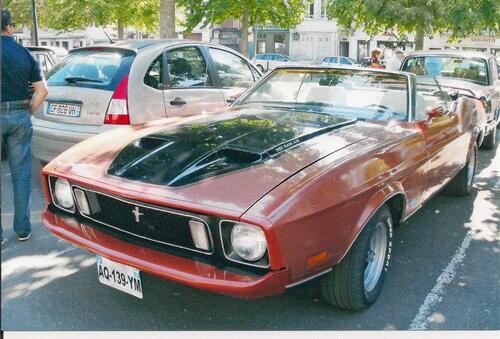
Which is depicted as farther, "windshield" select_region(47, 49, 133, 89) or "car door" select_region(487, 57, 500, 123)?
"car door" select_region(487, 57, 500, 123)

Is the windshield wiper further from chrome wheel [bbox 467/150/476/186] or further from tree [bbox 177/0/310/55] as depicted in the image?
tree [bbox 177/0/310/55]

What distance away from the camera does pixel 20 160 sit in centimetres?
418

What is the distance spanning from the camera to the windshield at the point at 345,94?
4.11 meters

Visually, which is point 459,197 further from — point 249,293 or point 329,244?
point 249,293

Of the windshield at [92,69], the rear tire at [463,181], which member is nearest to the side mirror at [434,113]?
the rear tire at [463,181]

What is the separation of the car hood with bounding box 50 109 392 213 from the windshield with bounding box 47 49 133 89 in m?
1.86

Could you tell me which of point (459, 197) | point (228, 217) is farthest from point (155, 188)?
point (459, 197)

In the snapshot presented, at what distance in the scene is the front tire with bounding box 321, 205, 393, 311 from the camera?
9.62 feet

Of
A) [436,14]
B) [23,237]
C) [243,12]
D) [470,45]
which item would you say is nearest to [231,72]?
[23,237]

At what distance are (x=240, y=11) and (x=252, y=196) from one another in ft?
50.1

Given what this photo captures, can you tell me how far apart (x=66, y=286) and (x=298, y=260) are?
177cm

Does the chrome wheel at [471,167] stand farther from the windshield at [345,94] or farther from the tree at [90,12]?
the tree at [90,12]

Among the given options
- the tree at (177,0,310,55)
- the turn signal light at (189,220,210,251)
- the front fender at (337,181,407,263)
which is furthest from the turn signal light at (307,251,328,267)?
the tree at (177,0,310,55)

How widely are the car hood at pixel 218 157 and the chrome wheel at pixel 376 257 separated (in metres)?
0.61
